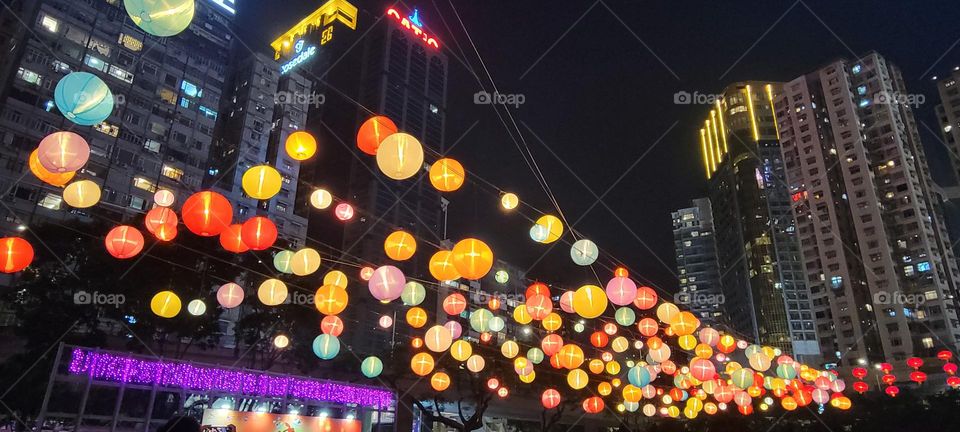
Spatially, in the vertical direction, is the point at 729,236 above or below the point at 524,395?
above

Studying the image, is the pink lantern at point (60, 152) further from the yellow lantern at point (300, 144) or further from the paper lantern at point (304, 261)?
the paper lantern at point (304, 261)

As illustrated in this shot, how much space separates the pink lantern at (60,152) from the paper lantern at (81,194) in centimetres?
125

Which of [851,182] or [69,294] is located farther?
[851,182]

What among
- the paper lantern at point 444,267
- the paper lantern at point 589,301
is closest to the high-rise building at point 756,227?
the paper lantern at point 589,301

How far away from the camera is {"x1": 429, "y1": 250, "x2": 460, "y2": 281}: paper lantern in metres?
6.95

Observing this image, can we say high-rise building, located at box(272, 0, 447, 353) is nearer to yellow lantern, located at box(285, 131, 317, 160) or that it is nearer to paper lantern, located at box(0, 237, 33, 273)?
paper lantern, located at box(0, 237, 33, 273)

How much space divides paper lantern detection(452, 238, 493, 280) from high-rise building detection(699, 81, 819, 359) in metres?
51.6

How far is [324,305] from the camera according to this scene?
26.5 feet

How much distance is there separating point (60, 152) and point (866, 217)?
50.0 m

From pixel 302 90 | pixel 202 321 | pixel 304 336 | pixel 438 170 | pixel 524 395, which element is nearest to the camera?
pixel 438 170

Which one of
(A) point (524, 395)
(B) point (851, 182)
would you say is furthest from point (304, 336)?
(B) point (851, 182)

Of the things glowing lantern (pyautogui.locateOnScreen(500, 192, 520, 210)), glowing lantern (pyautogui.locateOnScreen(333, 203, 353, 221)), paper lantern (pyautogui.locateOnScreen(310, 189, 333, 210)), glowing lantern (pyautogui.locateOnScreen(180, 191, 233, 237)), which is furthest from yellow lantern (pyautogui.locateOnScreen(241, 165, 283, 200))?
glowing lantern (pyautogui.locateOnScreen(500, 192, 520, 210))

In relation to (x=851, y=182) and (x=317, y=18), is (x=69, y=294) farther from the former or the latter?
Answer: (x=317, y=18)

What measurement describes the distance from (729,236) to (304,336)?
59.6 m
